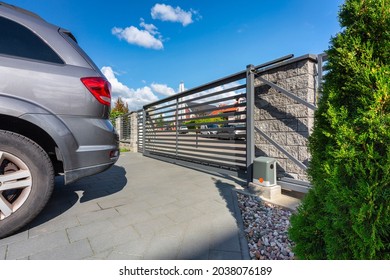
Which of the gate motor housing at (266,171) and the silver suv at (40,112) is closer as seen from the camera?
the silver suv at (40,112)

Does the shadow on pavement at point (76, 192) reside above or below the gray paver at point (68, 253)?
above

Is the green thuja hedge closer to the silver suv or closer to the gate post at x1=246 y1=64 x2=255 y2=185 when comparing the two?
the silver suv

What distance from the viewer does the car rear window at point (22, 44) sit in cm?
173

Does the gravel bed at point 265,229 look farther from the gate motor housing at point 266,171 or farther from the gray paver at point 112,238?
the gray paver at point 112,238

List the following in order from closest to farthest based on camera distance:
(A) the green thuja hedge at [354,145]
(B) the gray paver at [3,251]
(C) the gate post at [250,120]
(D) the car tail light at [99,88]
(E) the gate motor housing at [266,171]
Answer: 1. (A) the green thuja hedge at [354,145]
2. (B) the gray paver at [3,251]
3. (D) the car tail light at [99,88]
4. (E) the gate motor housing at [266,171]
5. (C) the gate post at [250,120]

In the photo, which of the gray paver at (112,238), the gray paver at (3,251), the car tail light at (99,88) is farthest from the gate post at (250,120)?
the gray paver at (3,251)

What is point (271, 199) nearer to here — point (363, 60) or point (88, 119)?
point (363, 60)

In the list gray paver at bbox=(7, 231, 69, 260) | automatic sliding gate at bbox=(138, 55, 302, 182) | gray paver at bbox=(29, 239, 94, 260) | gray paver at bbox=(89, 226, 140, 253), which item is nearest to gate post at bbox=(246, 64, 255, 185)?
automatic sliding gate at bbox=(138, 55, 302, 182)

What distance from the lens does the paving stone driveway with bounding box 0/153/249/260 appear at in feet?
4.94

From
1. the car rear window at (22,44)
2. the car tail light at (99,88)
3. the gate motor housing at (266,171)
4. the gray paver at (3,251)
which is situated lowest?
the gray paver at (3,251)

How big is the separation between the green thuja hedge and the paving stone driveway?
75 cm

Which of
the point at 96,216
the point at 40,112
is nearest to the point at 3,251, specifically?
the point at 96,216

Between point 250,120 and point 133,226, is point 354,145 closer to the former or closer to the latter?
point 133,226

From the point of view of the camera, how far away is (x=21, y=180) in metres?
1.71
